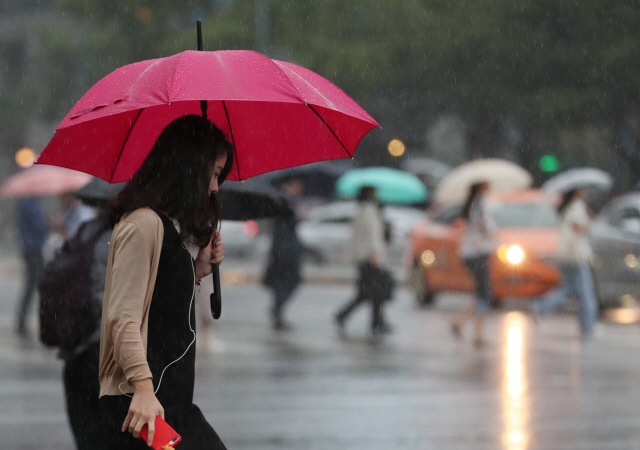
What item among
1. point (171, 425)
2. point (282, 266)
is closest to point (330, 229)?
point (282, 266)

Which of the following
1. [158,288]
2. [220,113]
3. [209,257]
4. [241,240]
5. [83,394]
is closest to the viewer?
[158,288]

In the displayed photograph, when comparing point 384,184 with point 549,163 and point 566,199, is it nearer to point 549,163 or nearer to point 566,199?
point 566,199

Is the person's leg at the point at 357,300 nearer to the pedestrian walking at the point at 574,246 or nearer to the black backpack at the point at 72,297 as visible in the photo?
the pedestrian walking at the point at 574,246

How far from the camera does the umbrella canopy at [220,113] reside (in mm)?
3279

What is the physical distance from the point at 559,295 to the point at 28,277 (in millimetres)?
6255

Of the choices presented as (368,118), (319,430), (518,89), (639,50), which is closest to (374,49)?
(518,89)

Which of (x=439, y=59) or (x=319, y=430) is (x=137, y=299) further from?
(x=439, y=59)

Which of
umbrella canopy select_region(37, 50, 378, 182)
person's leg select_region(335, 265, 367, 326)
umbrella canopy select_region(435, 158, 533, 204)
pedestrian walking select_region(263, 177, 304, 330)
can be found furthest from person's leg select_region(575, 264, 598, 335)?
umbrella canopy select_region(37, 50, 378, 182)

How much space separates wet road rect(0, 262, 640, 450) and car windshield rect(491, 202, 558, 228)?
2064 millimetres

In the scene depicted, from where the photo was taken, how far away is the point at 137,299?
2.88 metres

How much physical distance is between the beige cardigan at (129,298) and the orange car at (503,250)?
9.83 m

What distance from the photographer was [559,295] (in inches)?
472

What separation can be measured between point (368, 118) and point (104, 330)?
4.36 ft

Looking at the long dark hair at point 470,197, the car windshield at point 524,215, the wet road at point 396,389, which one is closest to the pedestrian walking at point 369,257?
the wet road at point 396,389
